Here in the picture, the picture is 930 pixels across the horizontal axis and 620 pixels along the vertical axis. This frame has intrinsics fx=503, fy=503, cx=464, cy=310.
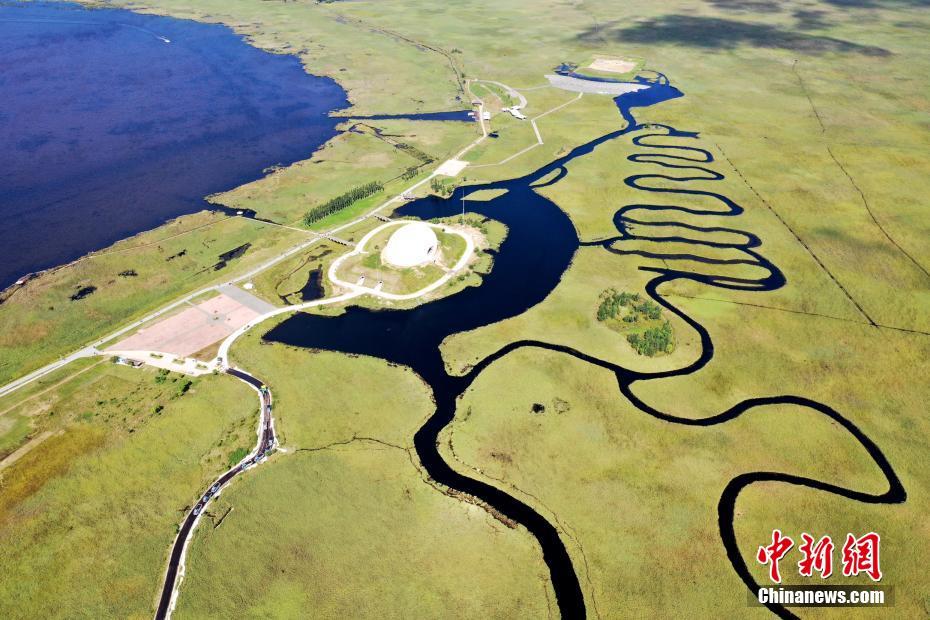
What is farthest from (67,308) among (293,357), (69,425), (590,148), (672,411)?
(590,148)

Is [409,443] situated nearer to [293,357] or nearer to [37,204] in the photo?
[293,357]

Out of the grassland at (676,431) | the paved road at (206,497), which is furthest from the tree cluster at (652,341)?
the paved road at (206,497)

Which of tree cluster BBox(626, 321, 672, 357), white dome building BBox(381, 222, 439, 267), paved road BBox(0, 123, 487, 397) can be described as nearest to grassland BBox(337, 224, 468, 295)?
white dome building BBox(381, 222, 439, 267)

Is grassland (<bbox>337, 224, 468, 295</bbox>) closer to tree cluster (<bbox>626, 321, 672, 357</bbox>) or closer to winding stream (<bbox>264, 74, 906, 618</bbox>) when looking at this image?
winding stream (<bbox>264, 74, 906, 618</bbox>)

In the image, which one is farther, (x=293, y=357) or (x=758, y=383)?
(x=293, y=357)

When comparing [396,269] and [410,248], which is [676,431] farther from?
[410,248]

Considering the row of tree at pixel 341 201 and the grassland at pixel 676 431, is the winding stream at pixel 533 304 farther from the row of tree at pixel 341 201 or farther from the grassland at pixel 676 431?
the row of tree at pixel 341 201
